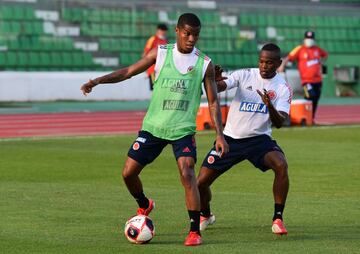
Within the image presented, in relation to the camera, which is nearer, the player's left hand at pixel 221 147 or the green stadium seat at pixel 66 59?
the player's left hand at pixel 221 147

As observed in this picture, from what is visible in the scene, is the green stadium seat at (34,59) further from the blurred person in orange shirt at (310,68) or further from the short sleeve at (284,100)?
the short sleeve at (284,100)

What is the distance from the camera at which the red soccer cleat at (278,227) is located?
1053cm

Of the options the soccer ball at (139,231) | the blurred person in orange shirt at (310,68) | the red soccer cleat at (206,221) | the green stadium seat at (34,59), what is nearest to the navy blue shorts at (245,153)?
the red soccer cleat at (206,221)

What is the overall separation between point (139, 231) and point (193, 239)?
492 millimetres

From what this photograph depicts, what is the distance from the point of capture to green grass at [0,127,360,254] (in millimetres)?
9962

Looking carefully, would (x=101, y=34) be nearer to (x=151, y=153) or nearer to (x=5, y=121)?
(x=5, y=121)

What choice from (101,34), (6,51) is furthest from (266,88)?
(101,34)

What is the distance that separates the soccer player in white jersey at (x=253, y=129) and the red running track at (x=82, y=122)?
41.7ft

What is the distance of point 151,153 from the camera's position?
10375 millimetres

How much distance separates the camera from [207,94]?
1026 centimetres

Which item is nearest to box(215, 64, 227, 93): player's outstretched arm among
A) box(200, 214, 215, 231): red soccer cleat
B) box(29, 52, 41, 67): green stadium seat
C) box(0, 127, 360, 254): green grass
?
box(200, 214, 215, 231): red soccer cleat

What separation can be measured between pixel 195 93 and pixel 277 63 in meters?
1.11

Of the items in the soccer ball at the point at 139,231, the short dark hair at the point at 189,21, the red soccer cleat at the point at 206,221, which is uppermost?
the short dark hair at the point at 189,21

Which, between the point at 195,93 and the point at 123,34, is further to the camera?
the point at 123,34
